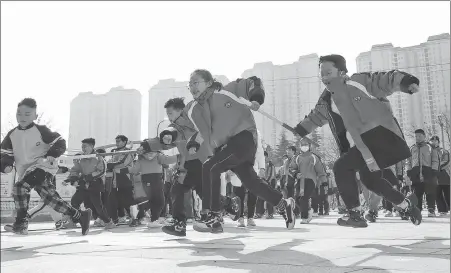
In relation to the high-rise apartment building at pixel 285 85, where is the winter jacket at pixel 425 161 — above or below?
below

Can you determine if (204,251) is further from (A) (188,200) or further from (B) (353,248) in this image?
(A) (188,200)

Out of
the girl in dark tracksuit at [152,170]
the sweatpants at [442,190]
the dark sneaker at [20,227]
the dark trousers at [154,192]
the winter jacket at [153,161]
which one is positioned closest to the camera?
the dark sneaker at [20,227]

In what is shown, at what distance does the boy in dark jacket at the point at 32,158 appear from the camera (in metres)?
5.93

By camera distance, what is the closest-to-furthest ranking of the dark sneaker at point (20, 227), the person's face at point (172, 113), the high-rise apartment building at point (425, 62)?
the dark sneaker at point (20, 227)
the person's face at point (172, 113)
the high-rise apartment building at point (425, 62)

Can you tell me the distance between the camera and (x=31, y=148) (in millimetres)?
6027

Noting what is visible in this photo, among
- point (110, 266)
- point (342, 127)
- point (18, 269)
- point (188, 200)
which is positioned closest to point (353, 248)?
point (342, 127)

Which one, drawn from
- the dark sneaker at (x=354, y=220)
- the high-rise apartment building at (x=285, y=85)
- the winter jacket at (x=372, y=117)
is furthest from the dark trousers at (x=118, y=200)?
the high-rise apartment building at (x=285, y=85)

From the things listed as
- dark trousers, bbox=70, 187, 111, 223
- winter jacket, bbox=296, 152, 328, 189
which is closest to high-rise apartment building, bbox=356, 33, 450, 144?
winter jacket, bbox=296, 152, 328, 189

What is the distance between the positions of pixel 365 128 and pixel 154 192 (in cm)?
541

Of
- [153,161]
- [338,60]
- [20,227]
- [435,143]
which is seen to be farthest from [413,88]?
[435,143]

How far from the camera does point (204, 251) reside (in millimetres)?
3822

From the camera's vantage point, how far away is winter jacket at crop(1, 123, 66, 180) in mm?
6001

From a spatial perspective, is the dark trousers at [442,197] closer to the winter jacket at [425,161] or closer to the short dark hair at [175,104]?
the winter jacket at [425,161]

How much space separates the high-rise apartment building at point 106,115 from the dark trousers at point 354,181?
47198mm
